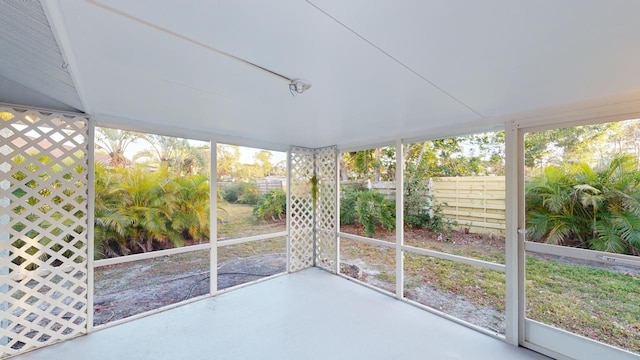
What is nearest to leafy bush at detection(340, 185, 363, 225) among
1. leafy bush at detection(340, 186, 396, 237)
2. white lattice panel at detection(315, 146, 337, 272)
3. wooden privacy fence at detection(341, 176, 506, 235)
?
leafy bush at detection(340, 186, 396, 237)

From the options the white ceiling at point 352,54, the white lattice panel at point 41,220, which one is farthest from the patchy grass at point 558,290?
the white lattice panel at point 41,220

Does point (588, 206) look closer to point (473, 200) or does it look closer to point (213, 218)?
point (473, 200)

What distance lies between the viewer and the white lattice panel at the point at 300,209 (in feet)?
14.5

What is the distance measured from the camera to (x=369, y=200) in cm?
452

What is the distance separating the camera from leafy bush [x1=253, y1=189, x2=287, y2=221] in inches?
174

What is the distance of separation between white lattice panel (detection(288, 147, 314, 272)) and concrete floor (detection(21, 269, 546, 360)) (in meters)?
1.12

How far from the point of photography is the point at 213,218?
11.3 ft

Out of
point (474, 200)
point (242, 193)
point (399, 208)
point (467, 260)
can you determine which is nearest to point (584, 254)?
point (467, 260)

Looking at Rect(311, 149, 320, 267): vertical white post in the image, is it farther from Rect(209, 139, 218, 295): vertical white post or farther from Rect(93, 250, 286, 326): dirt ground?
Rect(209, 139, 218, 295): vertical white post

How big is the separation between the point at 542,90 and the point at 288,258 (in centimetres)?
396

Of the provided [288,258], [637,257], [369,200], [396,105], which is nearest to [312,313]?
[288,258]

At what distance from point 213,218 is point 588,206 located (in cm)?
417

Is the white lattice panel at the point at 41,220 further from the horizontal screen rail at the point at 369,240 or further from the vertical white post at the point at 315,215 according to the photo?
the horizontal screen rail at the point at 369,240

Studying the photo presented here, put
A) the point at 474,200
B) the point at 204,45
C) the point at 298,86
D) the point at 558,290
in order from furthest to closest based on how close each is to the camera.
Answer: the point at 474,200
the point at 558,290
the point at 298,86
the point at 204,45
